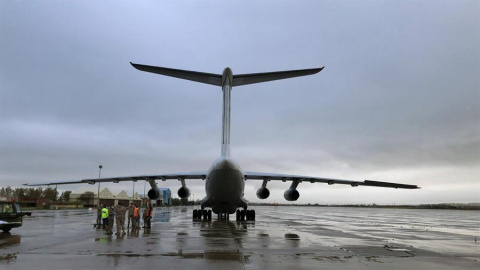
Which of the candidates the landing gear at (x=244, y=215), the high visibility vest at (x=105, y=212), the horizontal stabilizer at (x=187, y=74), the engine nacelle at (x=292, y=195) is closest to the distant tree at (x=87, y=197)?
the landing gear at (x=244, y=215)

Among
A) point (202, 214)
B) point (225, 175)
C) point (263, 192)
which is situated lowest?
point (202, 214)

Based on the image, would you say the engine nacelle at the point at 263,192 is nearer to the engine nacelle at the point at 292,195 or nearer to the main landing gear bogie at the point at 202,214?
the engine nacelle at the point at 292,195

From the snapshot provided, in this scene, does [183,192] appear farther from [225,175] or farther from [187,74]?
[187,74]

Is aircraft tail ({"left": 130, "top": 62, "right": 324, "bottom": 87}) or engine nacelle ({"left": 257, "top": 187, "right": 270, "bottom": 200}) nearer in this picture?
aircraft tail ({"left": 130, "top": 62, "right": 324, "bottom": 87})

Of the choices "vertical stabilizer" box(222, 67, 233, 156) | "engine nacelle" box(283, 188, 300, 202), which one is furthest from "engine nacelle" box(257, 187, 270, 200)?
"vertical stabilizer" box(222, 67, 233, 156)

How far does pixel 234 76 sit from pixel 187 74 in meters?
2.57

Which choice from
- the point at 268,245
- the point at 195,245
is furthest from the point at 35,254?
the point at 268,245

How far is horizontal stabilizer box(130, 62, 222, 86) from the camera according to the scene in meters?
14.6

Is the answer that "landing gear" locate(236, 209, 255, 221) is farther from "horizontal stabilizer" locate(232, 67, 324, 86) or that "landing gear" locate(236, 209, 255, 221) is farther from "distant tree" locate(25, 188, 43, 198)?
"distant tree" locate(25, 188, 43, 198)

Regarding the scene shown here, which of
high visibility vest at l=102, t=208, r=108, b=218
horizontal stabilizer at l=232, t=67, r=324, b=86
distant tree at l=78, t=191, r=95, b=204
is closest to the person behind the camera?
high visibility vest at l=102, t=208, r=108, b=218

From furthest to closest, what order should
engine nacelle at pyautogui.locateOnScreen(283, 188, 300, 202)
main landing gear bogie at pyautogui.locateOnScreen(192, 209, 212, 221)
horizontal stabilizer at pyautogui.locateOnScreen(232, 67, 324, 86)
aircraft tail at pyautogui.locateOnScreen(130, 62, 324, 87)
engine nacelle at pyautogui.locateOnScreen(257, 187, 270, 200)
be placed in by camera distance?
engine nacelle at pyautogui.locateOnScreen(257, 187, 270, 200), engine nacelle at pyautogui.locateOnScreen(283, 188, 300, 202), main landing gear bogie at pyautogui.locateOnScreen(192, 209, 212, 221), horizontal stabilizer at pyautogui.locateOnScreen(232, 67, 324, 86), aircraft tail at pyautogui.locateOnScreen(130, 62, 324, 87)

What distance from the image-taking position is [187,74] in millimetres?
16594

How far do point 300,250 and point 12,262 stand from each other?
588 cm

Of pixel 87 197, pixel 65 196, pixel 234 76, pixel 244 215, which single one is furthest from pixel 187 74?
pixel 65 196
